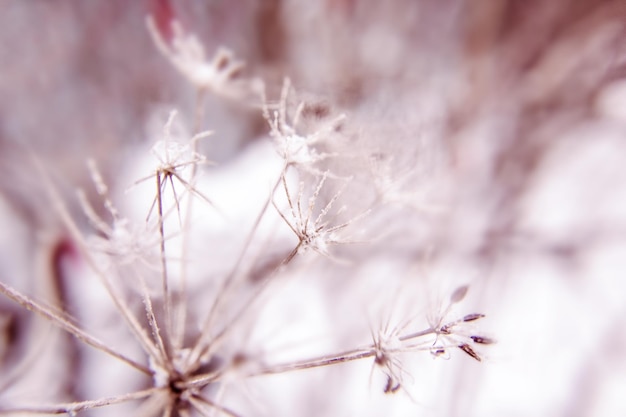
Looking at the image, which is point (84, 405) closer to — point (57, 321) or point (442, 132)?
point (57, 321)

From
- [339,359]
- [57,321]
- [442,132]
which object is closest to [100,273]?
[57,321]

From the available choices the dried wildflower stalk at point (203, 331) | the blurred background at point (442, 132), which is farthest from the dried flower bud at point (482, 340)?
the blurred background at point (442, 132)

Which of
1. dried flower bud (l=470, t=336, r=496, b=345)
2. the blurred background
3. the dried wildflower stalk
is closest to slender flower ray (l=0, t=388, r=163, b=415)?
the dried wildflower stalk

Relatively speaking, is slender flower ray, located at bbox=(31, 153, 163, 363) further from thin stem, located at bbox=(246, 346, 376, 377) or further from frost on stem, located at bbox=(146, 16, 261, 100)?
frost on stem, located at bbox=(146, 16, 261, 100)

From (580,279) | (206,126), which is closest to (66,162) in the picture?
(206,126)

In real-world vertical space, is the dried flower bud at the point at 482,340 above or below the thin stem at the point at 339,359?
above

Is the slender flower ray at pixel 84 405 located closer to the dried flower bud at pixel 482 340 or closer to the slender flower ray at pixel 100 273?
the slender flower ray at pixel 100 273
